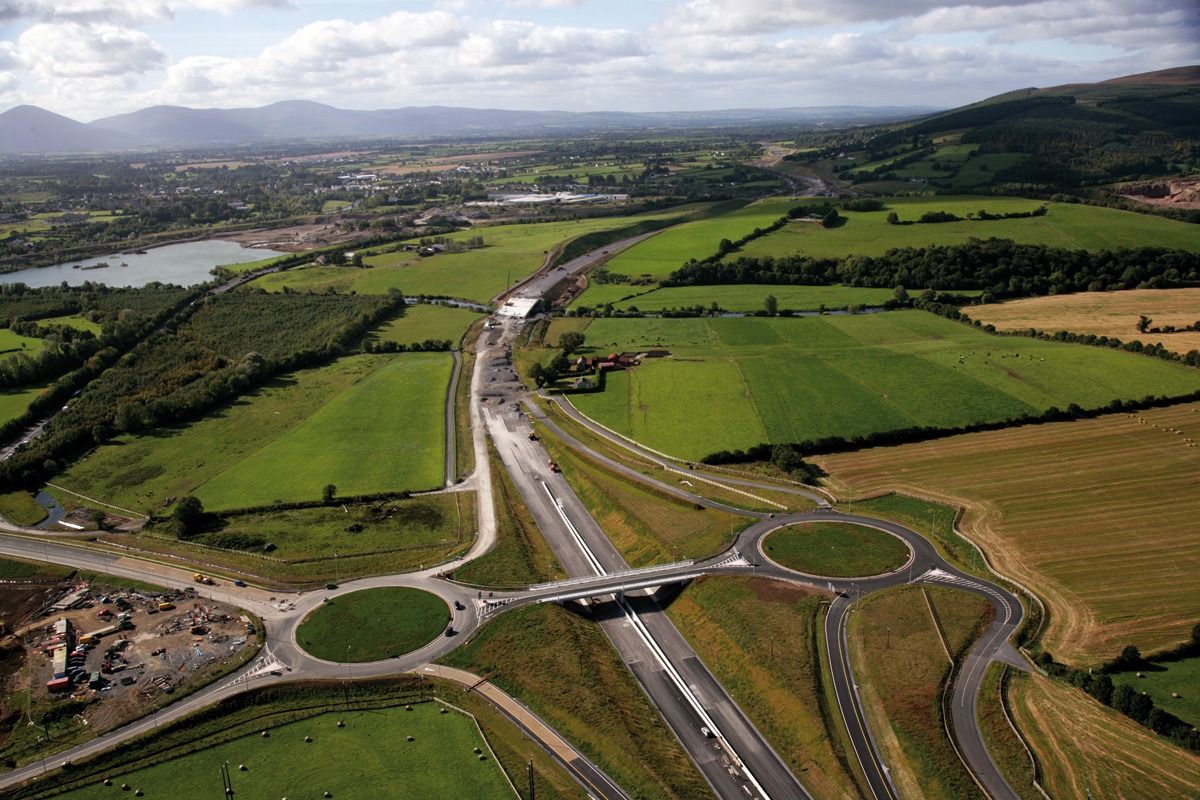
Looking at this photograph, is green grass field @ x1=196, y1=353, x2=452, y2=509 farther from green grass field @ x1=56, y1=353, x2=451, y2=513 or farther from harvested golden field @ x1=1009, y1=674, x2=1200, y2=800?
harvested golden field @ x1=1009, y1=674, x2=1200, y2=800

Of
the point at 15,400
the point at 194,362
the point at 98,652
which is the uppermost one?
the point at 194,362

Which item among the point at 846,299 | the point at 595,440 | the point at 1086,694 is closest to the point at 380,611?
the point at 595,440

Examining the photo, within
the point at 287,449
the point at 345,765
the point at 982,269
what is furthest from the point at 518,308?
the point at 345,765

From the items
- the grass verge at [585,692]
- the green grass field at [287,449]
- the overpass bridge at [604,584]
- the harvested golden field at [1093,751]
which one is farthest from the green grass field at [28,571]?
the harvested golden field at [1093,751]

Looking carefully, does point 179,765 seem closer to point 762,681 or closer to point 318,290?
point 762,681

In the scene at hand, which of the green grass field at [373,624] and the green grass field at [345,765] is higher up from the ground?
the green grass field at [373,624]

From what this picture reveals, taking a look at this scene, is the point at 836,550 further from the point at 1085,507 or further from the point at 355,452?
the point at 355,452

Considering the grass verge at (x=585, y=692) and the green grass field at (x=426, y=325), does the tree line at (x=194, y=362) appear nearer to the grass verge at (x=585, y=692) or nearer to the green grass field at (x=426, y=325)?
the green grass field at (x=426, y=325)
